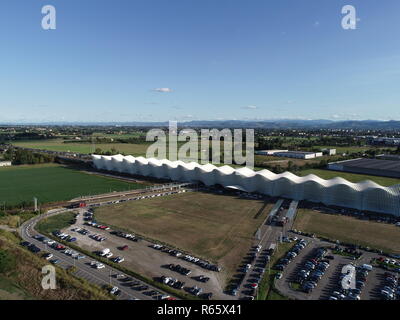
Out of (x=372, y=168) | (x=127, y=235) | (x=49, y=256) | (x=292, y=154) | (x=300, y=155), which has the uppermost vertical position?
(x=292, y=154)

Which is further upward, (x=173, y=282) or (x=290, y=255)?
(x=290, y=255)

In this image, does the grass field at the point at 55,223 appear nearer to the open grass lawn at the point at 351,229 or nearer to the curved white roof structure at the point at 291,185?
the curved white roof structure at the point at 291,185

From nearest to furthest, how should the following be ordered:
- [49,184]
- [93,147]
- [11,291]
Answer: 1. [11,291]
2. [49,184]
3. [93,147]

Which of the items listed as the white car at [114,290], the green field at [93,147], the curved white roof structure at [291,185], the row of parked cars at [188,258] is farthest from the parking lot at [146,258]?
the green field at [93,147]

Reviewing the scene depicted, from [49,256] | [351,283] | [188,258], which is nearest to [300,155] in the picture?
[351,283]

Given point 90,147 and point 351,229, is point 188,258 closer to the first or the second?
point 351,229

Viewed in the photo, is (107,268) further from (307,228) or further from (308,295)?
(307,228)

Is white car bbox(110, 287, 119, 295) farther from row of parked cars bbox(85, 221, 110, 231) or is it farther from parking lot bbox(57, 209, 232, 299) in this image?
row of parked cars bbox(85, 221, 110, 231)

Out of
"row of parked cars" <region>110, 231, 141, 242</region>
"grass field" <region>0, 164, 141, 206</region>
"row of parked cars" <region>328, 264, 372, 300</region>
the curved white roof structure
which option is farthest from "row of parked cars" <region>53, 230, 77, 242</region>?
the curved white roof structure
